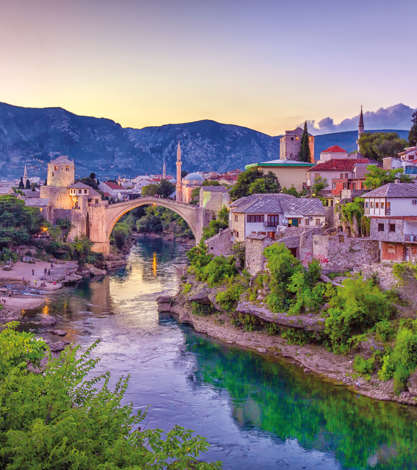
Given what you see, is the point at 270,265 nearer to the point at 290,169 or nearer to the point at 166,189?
the point at 290,169

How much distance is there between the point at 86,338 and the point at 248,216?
10766mm

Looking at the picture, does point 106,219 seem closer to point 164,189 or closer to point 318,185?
point 318,185

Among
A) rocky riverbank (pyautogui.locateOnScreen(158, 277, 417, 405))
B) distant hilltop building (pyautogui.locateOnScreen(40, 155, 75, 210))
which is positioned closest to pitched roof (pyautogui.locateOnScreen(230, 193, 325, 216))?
rocky riverbank (pyautogui.locateOnScreen(158, 277, 417, 405))

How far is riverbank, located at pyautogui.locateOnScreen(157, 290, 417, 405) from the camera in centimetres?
1766

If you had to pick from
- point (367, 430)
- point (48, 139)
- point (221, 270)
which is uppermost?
point (48, 139)

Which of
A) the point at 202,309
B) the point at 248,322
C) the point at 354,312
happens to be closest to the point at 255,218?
the point at 202,309

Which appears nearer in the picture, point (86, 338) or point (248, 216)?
point (86, 338)

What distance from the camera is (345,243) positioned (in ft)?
74.8

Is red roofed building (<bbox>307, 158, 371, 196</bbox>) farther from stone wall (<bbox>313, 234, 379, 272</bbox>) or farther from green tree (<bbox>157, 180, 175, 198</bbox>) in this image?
green tree (<bbox>157, 180, 175, 198</bbox>)

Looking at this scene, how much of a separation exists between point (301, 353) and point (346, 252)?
15.6 feet

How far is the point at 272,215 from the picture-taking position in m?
29.5

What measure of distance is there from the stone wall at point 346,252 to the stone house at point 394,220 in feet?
1.26

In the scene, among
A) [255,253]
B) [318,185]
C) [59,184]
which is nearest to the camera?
[255,253]

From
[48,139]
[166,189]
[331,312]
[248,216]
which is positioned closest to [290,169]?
[248,216]
